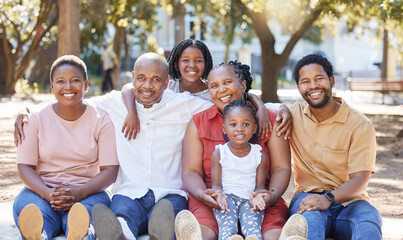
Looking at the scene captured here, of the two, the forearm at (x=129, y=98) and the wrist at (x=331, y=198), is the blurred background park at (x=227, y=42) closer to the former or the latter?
the wrist at (x=331, y=198)

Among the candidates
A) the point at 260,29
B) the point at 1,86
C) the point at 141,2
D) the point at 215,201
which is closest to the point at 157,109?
the point at 215,201

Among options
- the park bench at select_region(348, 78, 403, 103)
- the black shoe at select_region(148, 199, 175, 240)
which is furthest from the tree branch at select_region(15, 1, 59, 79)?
the black shoe at select_region(148, 199, 175, 240)

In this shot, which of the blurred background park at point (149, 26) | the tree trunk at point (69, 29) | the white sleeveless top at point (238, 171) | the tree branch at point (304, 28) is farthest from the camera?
the tree branch at point (304, 28)

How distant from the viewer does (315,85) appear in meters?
3.53

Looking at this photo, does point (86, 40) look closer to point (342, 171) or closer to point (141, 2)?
point (141, 2)

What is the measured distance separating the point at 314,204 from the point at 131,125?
4.83 feet

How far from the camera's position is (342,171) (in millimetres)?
3607

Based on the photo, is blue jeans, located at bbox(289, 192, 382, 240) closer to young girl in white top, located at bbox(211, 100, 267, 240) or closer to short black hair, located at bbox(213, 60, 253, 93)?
young girl in white top, located at bbox(211, 100, 267, 240)

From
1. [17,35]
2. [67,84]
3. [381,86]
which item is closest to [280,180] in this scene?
[67,84]

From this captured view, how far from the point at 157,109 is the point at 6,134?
6724 mm

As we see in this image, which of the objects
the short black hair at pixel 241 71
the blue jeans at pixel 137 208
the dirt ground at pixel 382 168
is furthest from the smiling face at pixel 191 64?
the dirt ground at pixel 382 168

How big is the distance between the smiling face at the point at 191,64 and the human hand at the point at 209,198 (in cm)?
127

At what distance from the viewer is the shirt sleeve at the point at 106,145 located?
3.70 m

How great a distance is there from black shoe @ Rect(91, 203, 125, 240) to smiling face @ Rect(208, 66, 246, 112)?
1.25m
